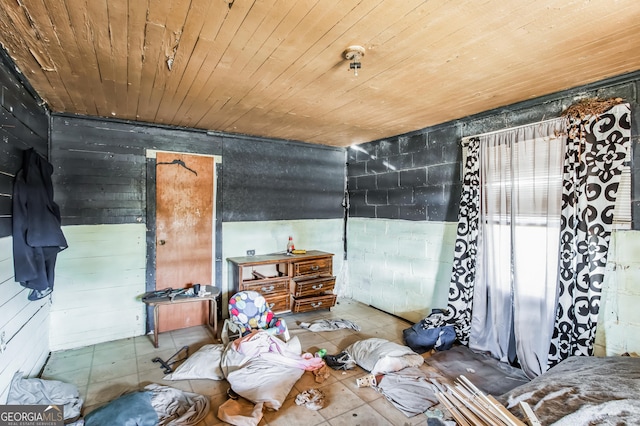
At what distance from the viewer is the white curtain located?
271 centimetres

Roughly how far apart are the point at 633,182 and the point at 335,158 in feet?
11.6

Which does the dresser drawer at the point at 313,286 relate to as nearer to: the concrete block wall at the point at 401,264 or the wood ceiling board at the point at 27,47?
the concrete block wall at the point at 401,264

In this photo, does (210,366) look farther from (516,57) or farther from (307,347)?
(516,57)

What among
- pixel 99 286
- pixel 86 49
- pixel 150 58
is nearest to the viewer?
pixel 86 49

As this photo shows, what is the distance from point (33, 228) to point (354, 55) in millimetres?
2550

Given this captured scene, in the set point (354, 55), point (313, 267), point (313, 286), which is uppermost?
point (354, 55)

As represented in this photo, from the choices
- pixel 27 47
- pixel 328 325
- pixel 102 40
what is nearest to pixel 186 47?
pixel 102 40

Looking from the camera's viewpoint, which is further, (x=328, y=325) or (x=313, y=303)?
(x=313, y=303)

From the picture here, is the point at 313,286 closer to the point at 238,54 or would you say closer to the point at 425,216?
the point at 425,216

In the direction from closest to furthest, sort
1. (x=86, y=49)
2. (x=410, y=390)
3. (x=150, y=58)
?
(x=86, y=49) < (x=150, y=58) < (x=410, y=390)

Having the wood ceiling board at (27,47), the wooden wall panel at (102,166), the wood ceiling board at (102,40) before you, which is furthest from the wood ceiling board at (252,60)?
the wooden wall panel at (102,166)

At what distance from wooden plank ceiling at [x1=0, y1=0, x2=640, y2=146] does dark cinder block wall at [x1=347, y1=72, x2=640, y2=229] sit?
0.15m

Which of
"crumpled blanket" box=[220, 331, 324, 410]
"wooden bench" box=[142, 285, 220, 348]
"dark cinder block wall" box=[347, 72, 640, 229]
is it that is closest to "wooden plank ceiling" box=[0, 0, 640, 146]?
"dark cinder block wall" box=[347, 72, 640, 229]

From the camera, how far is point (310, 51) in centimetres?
197
